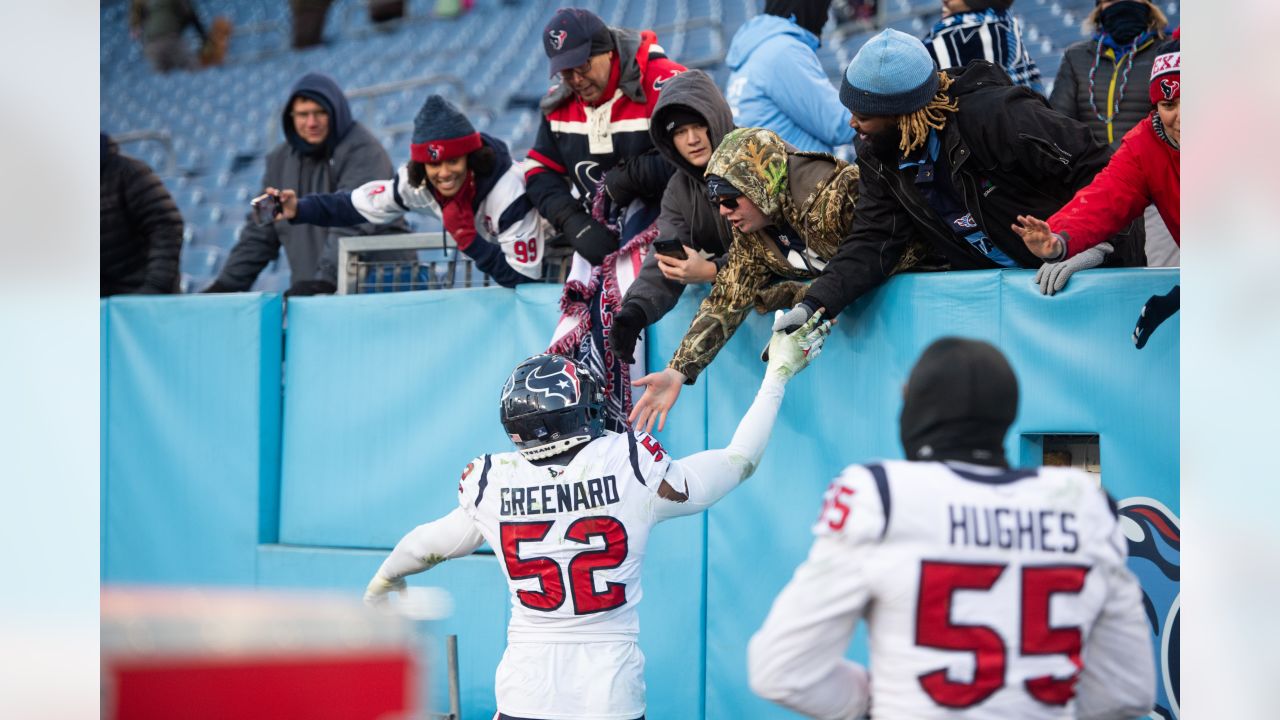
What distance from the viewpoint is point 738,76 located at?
19.5 ft

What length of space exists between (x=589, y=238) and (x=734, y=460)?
5.47 feet

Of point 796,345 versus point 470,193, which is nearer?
point 796,345

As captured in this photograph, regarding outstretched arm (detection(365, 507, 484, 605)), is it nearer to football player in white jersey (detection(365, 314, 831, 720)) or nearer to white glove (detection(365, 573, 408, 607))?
white glove (detection(365, 573, 408, 607))

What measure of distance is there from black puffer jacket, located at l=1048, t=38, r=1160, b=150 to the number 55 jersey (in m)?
3.38

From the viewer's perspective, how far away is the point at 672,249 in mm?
5133

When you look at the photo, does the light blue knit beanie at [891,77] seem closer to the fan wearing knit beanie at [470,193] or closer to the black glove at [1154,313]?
the black glove at [1154,313]

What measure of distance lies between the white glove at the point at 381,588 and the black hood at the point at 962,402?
2.30m

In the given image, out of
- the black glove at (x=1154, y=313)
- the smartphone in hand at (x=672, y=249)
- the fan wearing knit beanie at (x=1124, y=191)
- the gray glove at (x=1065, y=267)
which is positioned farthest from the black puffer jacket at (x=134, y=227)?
the black glove at (x=1154, y=313)

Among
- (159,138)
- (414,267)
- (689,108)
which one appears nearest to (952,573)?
(689,108)

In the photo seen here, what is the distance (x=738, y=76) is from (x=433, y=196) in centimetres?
139

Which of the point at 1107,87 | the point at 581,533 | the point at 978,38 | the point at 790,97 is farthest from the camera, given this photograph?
the point at 1107,87

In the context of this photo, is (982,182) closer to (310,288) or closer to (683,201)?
(683,201)
